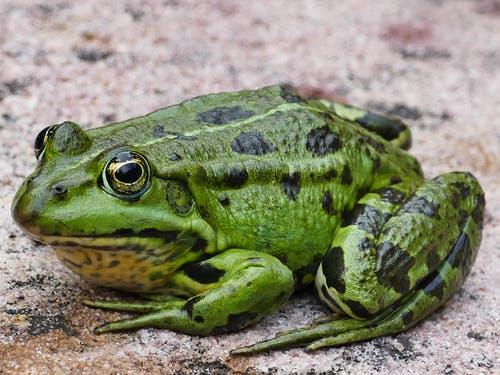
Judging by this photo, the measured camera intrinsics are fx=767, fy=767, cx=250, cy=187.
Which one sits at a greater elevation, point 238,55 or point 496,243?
point 238,55

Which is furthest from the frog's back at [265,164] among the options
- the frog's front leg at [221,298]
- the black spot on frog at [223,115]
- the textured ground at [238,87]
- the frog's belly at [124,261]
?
the textured ground at [238,87]

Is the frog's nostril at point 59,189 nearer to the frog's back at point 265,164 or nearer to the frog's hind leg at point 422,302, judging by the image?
the frog's back at point 265,164

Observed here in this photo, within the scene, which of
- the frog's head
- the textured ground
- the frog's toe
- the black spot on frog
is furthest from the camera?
the black spot on frog

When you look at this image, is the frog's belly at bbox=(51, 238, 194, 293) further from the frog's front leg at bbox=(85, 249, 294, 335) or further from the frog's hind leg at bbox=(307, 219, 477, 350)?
the frog's hind leg at bbox=(307, 219, 477, 350)

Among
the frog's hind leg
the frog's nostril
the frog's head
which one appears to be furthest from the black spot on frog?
the frog's hind leg

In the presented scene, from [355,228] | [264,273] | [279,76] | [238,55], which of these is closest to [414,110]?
[279,76]

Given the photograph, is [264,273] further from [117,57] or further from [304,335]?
[117,57]
